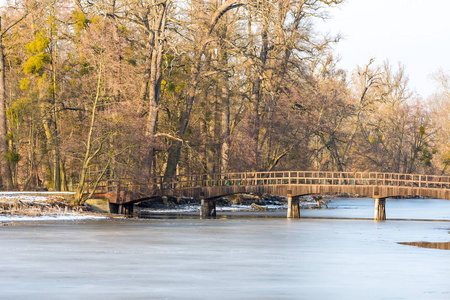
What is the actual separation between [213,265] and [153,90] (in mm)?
33219

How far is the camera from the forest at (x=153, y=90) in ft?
163

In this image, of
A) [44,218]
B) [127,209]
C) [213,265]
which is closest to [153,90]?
[127,209]

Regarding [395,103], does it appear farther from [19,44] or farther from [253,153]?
[19,44]

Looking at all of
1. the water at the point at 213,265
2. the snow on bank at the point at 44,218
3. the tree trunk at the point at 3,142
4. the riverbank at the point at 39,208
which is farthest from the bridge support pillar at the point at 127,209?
the water at the point at 213,265

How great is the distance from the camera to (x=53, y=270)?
18.5m

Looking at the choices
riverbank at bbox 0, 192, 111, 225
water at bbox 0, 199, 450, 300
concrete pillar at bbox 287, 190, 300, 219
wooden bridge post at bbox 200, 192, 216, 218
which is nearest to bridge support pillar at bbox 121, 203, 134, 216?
wooden bridge post at bbox 200, 192, 216, 218

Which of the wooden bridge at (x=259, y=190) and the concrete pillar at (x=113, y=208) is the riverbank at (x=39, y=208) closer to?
the concrete pillar at (x=113, y=208)

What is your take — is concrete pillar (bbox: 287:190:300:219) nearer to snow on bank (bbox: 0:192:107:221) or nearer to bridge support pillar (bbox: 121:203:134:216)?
bridge support pillar (bbox: 121:203:134:216)

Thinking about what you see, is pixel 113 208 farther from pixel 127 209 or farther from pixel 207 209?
pixel 207 209

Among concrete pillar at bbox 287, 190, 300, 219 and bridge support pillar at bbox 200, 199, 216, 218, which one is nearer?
concrete pillar at bbox 287, 190, 300, 219

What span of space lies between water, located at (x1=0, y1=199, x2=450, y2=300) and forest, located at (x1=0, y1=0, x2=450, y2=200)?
16232 mm

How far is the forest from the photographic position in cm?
4972

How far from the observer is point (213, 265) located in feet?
66.8

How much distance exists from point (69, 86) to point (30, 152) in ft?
19.4
